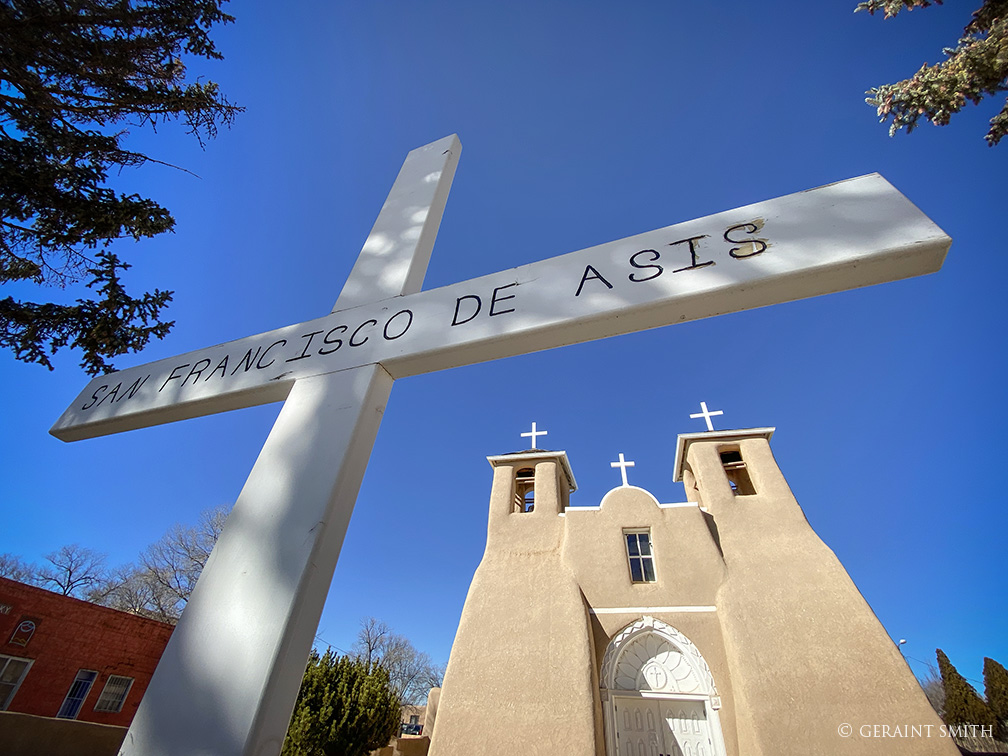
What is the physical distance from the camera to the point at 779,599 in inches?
365

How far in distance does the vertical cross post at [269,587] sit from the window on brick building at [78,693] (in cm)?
1948

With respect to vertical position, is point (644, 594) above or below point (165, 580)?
below

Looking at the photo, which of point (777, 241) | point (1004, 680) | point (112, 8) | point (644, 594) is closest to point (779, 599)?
point (644, 594)

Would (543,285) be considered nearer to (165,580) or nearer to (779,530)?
(779,530)

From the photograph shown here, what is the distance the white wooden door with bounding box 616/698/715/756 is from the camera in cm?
868

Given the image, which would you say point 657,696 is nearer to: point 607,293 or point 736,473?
point 736,473

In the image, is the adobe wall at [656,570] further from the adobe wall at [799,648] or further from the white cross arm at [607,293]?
the white cross arm at [607,293]

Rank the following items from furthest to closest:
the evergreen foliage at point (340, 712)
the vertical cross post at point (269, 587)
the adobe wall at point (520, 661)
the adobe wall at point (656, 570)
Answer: the evergreen foliage at point (340, 712)
the adobe wall at point (656, 570)
the adobe wall at point (520, 661)
the vertical cross post at point (269, 587)

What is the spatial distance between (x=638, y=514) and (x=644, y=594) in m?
1.98

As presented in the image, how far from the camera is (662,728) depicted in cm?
898

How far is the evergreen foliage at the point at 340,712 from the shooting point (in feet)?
32.6

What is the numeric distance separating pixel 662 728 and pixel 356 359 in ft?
35.6

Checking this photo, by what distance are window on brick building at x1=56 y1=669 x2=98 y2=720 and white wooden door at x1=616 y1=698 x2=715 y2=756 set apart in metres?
16.1

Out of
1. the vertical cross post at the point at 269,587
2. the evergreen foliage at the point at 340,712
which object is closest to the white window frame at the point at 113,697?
the evergreen foliage at the point at 340,712
